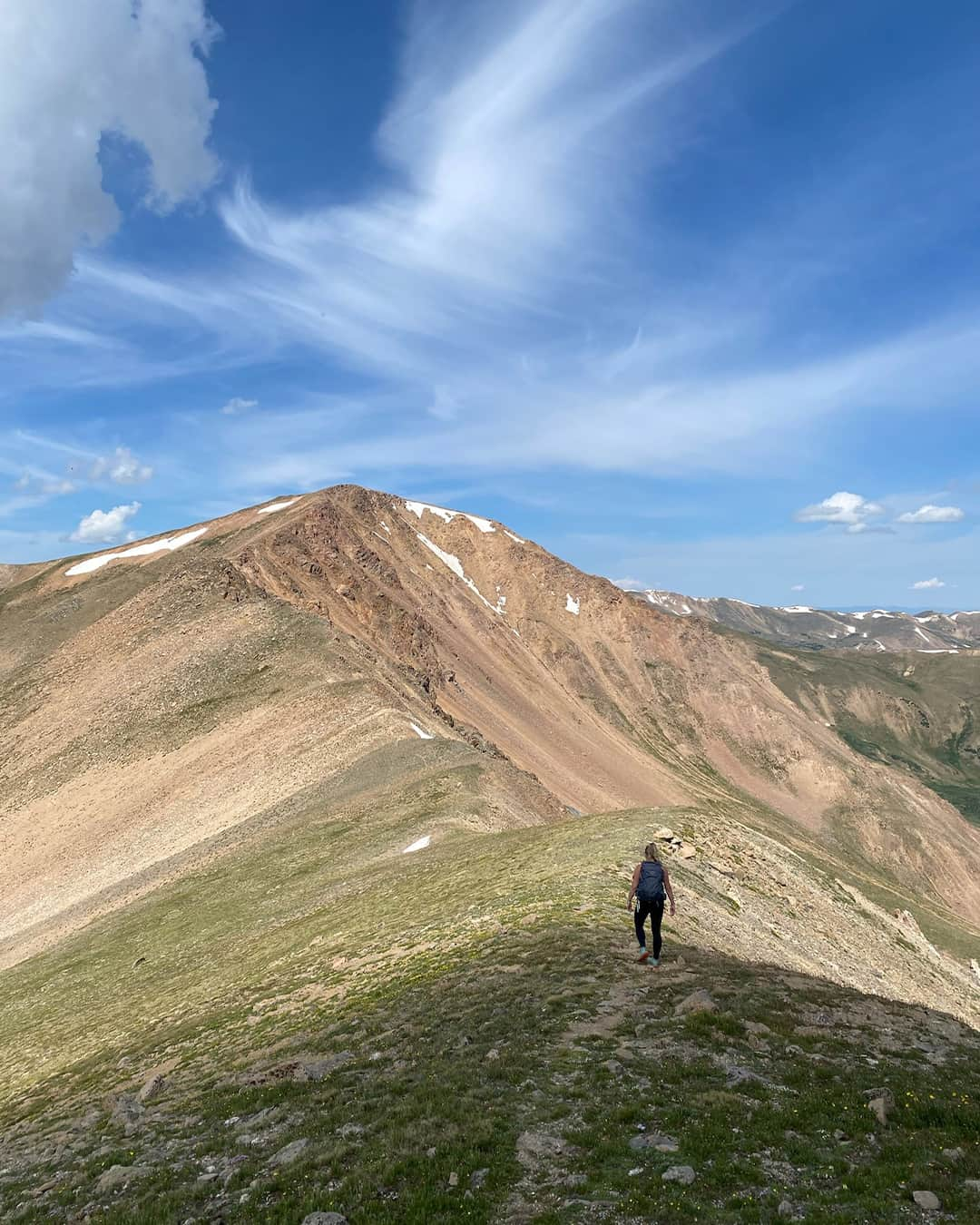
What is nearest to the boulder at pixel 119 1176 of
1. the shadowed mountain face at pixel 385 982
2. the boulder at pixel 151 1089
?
the shadowed mountain face at pixel 385 982

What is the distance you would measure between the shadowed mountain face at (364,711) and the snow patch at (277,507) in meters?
2.30

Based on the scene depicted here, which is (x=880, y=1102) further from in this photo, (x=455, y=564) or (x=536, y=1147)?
(x=455, y=564)

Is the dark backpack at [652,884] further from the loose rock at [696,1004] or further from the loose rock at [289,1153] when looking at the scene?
the loose rock at [289,1153]

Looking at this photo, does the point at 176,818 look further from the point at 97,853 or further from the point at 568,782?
the point at 568,782

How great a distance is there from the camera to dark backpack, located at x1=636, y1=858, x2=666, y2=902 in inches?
760

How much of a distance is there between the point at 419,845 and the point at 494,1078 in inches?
1023

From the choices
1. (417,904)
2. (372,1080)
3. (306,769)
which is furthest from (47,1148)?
(306,769)

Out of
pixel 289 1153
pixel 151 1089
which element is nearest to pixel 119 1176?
pixel 289 1153

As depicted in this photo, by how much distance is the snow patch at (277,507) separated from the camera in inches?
5736

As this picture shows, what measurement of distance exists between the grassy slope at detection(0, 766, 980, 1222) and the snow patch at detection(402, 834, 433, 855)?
8.78 meters

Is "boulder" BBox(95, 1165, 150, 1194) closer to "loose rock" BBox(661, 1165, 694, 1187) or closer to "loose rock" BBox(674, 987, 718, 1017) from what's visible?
"loose rock" BBox(661, 1165, 694, 1187)

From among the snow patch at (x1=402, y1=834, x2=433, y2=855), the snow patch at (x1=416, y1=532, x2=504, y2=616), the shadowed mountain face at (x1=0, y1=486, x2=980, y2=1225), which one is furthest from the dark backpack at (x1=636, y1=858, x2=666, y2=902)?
the snow patch at (x1=416, y1=532, x2=504, y2=616)

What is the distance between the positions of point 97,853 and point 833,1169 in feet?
196

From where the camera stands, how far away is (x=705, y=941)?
22656 mm
